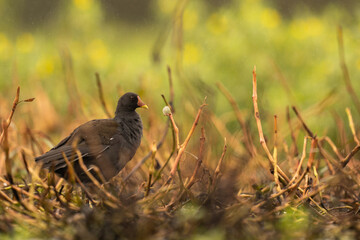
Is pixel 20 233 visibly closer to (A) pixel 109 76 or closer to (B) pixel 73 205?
(B) pixel 73 205

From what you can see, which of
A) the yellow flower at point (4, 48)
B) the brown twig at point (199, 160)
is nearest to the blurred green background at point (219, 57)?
the yellow flower at point (4, 48)

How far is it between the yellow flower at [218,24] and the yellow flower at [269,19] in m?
0.28

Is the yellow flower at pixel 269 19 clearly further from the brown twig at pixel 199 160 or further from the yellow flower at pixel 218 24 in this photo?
the brown twig at pixel 199 160

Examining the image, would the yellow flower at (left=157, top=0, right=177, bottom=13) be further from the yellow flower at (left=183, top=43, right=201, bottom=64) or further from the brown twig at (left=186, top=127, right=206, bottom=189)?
the brown twig at (left=186, top=127, right=206, bottom=189)

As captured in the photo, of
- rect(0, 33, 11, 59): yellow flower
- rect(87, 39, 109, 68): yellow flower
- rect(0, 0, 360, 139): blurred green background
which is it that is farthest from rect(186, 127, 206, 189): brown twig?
rect(0, 33, 11, 59): yellow flower

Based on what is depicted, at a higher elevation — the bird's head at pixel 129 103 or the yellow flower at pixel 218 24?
the yellow flower at pixel 218 24

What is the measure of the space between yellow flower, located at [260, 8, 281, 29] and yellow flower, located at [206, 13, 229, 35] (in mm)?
285

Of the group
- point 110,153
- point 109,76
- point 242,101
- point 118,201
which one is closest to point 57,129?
point 109,76

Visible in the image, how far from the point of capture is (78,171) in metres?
2.39

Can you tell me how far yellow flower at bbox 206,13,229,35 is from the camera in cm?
491

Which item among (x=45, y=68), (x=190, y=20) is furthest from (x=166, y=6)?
(x=45, y=68)

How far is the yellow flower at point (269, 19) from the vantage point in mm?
4824

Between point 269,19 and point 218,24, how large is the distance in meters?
0.40

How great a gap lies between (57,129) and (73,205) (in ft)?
9.68
